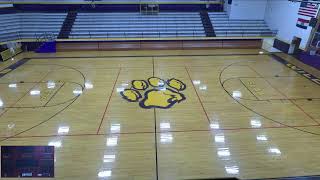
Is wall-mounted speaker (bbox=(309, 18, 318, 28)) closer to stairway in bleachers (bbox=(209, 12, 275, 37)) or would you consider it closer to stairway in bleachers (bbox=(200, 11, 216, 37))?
stairway in bleachers (bbox=(209, 12, 275, 37))

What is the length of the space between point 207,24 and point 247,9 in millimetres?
3021

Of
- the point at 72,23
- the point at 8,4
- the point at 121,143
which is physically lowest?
the point at 121,143

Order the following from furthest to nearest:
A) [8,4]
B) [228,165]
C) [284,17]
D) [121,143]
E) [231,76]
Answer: [8,4]
[284,17]
[231,76]
[121,143]
[228,165]

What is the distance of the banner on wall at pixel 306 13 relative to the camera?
11.6 m

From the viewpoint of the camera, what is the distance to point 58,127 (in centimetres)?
664

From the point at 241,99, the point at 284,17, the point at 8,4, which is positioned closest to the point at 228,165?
the point at 241,99

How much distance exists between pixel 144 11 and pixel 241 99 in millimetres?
11545

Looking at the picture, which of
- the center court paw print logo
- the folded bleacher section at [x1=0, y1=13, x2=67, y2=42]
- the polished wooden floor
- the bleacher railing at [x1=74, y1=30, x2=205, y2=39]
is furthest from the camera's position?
the bleacher railing at [x1=74, y1=30, x2=205, y2=39]

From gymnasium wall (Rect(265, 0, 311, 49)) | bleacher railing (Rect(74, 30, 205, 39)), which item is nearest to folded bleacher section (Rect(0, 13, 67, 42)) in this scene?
bleacher railing (Rect(74, 30, 205, 39))

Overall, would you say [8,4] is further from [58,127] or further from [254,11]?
[254,11]

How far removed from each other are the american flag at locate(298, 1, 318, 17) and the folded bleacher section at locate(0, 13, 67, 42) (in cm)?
1442

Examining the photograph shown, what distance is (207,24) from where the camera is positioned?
53.8ft

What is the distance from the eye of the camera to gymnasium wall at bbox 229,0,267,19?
1619cm

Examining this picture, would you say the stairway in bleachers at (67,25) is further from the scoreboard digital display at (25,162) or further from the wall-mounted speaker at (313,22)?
the wall-mounted speaker at (313,22)
